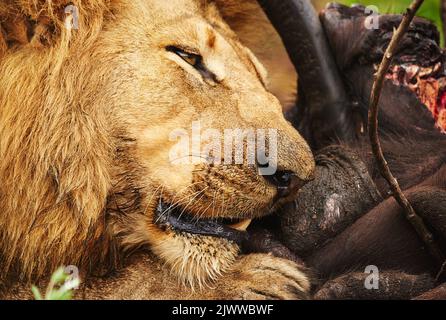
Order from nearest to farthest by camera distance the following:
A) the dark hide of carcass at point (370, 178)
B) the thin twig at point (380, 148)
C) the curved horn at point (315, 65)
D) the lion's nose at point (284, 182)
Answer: the thin twig at point (380, 148) → the lion's nose at point (284, 182) → the dark hide of carcass at point (370, 178) → the curved horn at point (315, 65)

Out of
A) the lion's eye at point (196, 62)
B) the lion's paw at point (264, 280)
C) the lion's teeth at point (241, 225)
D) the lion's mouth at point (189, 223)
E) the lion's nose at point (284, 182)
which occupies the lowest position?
the lion's paw at point (264, 280)

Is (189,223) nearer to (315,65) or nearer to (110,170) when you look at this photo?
(110,170)

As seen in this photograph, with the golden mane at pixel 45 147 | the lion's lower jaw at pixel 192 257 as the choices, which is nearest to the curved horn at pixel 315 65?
the lion's lower jaw at pixel 192 257

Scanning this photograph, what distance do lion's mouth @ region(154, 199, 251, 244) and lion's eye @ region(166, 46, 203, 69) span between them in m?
0.63

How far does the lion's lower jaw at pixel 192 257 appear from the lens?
11.7 feet

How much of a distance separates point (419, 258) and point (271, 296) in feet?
2.34

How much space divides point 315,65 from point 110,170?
5.33 ft

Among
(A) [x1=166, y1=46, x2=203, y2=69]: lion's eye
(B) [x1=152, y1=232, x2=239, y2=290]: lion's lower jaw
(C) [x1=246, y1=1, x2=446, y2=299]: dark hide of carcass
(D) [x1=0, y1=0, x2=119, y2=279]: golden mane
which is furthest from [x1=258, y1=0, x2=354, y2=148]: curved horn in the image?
(D) [x1=0, y1=0, x2=119, y2=279]: golden mane

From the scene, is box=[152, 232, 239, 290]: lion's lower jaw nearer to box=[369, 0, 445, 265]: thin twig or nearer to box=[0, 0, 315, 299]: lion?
box=[0, 0, 315, 299]: lion

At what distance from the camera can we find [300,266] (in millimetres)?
3717

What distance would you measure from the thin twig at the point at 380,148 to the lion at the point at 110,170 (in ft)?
0.96

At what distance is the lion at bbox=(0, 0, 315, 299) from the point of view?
11.6 feet

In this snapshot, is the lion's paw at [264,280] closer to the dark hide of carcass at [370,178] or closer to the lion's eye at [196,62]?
the dark hide of carcass at [370,178]
